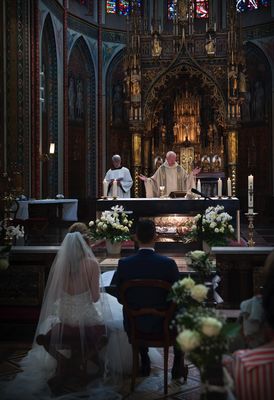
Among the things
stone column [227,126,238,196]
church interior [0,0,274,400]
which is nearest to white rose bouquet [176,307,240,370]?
church interior [0,0,274,400]

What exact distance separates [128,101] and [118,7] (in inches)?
239

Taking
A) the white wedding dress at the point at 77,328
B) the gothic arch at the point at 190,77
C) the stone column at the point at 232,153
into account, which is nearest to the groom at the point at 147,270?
the white wedding dress at the point at 77,328

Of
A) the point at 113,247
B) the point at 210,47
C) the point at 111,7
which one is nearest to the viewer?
the point at 113,247

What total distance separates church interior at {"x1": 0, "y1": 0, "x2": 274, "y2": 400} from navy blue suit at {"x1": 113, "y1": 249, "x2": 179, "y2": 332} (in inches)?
289

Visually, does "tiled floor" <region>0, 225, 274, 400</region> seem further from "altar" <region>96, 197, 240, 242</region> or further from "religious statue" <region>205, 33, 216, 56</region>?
"religious statue" <region>205, 33, 216, 56</region>

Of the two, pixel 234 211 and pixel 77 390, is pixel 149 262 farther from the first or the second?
pixel 234 211

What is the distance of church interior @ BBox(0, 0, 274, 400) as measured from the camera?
15.8 m

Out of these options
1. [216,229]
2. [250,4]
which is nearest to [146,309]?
[216,229]

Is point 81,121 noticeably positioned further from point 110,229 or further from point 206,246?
point 206,246

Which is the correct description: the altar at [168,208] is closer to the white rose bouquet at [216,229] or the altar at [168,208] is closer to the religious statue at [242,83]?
the white rose bouquet at [216,229]

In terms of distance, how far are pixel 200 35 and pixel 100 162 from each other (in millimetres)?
6420

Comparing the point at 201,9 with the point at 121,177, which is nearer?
the point at 121,177

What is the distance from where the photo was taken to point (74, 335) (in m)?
5.11

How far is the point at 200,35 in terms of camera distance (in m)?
20.1
